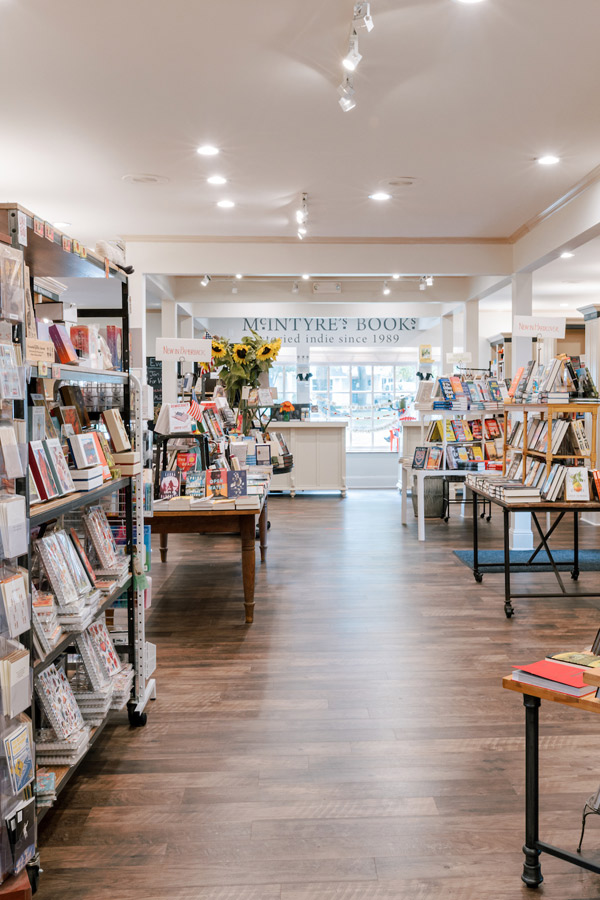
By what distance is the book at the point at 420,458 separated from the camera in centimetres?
758

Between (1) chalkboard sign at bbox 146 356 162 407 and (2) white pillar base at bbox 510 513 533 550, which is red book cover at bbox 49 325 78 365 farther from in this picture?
(1) chalkboard sign at bbox 146 356 162 407

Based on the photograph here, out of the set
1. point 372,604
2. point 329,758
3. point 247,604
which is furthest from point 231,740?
point 372,604

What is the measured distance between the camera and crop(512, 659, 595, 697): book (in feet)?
6.35

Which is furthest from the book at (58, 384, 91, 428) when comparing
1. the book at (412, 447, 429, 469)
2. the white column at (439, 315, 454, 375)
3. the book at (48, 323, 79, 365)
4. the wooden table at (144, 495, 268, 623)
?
the white column at (439, 315, 454, 375)

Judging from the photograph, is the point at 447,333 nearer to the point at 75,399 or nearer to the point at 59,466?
the point at 75,399

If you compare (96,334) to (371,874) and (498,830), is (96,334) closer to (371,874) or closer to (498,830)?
(371,874)

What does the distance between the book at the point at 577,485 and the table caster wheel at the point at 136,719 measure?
118 inches

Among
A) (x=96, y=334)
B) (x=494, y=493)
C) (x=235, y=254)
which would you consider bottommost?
(x=494, y=493)

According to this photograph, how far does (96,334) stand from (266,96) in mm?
1956

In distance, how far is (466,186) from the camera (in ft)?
18.4

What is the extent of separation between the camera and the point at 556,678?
199cm

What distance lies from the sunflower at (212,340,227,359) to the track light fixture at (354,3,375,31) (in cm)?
365

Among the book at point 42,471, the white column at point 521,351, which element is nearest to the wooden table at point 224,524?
the book at point 42,471

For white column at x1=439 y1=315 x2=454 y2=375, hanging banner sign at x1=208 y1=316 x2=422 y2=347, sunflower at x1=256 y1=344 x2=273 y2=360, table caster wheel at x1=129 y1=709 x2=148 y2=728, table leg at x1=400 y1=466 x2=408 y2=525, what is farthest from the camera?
hanging banner sign at x1=208 y1=316 x2=422 y2=347
